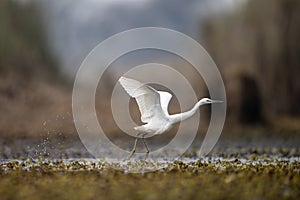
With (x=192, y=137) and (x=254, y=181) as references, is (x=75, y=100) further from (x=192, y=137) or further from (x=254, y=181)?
(x=254, y=181)

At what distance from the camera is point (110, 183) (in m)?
10.1

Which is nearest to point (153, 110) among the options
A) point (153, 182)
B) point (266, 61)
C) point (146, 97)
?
point (146, 97)

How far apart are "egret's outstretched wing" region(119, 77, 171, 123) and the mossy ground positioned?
1193 millimetres

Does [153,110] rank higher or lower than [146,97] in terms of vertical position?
lower

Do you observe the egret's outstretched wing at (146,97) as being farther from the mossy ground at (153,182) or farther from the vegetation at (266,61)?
the vegetation at (266,61)

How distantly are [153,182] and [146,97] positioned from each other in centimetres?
307

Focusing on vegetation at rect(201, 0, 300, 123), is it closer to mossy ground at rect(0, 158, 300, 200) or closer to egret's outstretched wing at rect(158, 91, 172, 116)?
egret's outstretched wing at rect(158, 91, 172, 116)

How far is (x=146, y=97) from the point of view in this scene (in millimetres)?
12773

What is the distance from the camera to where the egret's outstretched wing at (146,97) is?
12.4 m

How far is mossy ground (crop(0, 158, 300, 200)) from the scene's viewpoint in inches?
351

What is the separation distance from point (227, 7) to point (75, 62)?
909cm

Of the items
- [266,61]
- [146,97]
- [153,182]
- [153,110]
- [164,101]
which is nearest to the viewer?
[153,182]

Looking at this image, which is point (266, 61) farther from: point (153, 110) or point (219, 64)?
point (153, 110)

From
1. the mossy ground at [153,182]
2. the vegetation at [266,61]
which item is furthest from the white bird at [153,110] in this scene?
the vegetation at [266,61]
